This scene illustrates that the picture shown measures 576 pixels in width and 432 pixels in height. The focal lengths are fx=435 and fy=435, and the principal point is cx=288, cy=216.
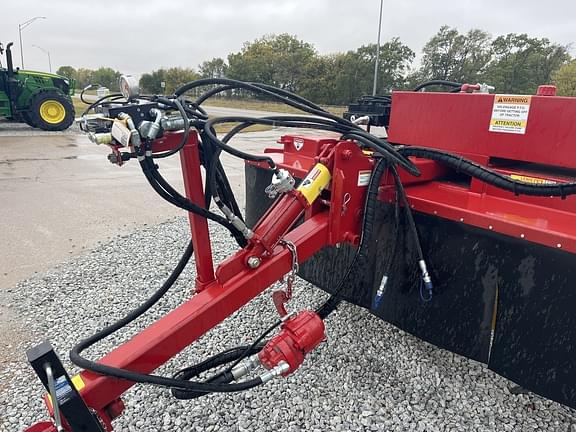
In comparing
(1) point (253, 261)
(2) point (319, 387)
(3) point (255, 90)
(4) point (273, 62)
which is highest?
(4) point (273, 62)

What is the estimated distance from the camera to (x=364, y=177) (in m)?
1.88

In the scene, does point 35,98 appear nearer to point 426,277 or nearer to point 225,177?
point 225,177

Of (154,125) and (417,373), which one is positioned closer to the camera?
(154,125)

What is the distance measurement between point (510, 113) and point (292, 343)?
146 cm

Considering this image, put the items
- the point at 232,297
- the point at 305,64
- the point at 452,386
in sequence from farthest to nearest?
the point at 305,64
the point at 452,386
the point at 232,297

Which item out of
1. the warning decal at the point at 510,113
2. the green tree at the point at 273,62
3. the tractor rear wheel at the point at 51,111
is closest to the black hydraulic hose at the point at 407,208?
the warning decal at the point at 510,113

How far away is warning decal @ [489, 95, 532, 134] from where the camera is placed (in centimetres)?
198

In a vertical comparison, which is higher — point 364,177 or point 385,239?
point 364,177

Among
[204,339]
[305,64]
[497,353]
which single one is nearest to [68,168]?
[204,339]

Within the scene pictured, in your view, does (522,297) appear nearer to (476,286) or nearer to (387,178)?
(476,286)

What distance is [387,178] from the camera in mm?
1985

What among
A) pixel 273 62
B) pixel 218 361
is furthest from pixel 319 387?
pixel 273 62

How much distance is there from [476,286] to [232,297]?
3.41ft

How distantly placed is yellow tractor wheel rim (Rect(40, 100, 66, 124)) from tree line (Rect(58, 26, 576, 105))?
50.3ft
